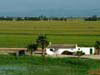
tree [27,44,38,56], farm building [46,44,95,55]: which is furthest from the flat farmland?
tree [27,44,38,56]

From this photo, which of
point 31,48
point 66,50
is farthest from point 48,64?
point 66,50

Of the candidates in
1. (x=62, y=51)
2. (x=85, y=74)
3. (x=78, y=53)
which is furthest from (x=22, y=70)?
(x=62, y=51)

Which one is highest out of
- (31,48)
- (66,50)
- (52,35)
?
(31,48)

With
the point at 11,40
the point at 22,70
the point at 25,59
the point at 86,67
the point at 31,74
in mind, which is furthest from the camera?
the point at 11,40

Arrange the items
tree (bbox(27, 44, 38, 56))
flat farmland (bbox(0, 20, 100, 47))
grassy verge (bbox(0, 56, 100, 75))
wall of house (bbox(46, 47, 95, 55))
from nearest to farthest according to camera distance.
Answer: grassy verge (bbox(0, 56, 100, 75)) → tree (bbox(27, 44, 38, 56)) → wall of house (bbox(46, 47, 95, 55)) → flat farmland (bbox(0, 20, 100, 47))

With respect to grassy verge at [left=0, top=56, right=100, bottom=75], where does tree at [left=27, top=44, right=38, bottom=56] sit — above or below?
above

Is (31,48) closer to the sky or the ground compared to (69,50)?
closer to the sky

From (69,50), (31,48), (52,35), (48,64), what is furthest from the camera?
(52,35)

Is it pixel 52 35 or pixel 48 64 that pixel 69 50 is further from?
pixel 52 35

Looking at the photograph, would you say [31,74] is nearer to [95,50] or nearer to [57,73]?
[57,73]

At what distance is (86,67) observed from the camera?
32750 mm

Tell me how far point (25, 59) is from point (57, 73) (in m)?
10.2

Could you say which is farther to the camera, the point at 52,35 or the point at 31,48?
the point at 52,35

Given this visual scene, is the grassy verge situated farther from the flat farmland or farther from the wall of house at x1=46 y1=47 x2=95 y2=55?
the flat farmland
